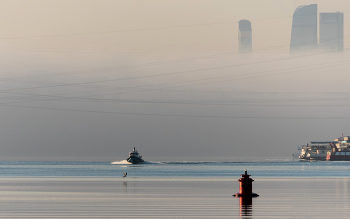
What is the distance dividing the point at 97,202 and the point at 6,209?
578cm

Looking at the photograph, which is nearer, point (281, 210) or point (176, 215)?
point (176, 215)

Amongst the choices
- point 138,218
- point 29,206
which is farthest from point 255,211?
point 29,206

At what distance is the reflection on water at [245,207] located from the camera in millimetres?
23342

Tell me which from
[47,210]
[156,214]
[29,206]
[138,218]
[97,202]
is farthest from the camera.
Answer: [97,202]

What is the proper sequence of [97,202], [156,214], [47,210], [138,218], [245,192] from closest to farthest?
[138,218] < [156,214] < [47,210] < [97,202] < [245,192]

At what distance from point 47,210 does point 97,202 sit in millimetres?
4968

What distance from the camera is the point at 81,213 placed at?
2466cm

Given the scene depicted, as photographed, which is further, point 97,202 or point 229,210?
point 97,202

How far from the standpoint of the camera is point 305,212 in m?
25.0

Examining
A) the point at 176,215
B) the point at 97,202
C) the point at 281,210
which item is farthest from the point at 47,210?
the point at 281,210

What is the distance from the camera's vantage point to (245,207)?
27047 millimetres

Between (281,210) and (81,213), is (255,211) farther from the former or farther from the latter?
(81,213)

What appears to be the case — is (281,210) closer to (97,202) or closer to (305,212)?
(305,212)

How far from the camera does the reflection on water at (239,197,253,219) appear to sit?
23.3m
